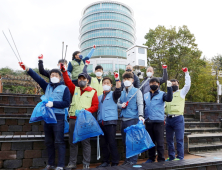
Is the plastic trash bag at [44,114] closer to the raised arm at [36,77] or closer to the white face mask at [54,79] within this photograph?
the white face mask at [54,79]

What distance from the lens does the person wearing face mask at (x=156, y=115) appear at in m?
3.83

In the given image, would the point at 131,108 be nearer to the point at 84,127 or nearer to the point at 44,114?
the point at 84,127

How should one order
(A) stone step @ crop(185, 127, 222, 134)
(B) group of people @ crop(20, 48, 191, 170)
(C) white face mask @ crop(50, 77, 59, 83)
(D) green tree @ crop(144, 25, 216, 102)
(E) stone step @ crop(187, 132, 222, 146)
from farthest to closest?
(D) green tree @ crop(144, 25, 216, 102) → (A) stone step @ crop(185, 127, 222, 134) → (E) stone step @ crop(187, 132, 222, 146) → (C) white face mask @ crop(50, 77, 59, 83) → (B) group of people @ crop(20, 48, 191, 170)

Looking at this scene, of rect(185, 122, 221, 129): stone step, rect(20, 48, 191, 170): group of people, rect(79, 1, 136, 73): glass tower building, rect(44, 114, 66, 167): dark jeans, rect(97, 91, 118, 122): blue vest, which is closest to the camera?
rect(44, 114, 66, 167): dark jeans

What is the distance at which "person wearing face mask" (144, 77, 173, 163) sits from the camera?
3826 mm

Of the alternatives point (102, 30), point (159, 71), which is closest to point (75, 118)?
point (159, 71)

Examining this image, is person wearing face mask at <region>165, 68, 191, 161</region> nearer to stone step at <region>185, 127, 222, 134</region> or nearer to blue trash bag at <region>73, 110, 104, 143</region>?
blue trash bag at <region>73, 110, 104, 143</region>

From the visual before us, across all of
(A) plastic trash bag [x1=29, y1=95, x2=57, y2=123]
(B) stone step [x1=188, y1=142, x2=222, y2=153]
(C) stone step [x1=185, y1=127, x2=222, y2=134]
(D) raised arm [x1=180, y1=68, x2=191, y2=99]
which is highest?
(D) raised arm [x1=180, y1=68, x2=191, y2=99]

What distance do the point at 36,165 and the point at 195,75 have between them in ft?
65.2

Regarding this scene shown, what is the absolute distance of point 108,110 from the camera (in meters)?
3.80

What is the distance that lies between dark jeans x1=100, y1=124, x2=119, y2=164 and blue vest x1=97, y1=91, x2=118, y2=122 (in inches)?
6.9

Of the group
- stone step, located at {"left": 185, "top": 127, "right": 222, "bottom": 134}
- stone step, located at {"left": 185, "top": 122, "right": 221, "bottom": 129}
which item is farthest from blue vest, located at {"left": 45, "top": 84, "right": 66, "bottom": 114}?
stone step, located at {"left": 185, "top": 122, "right": 221, "bottom": 129}

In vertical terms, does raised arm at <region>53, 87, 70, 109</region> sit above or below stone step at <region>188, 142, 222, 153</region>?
above

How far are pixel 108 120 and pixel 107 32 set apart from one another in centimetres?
6620
